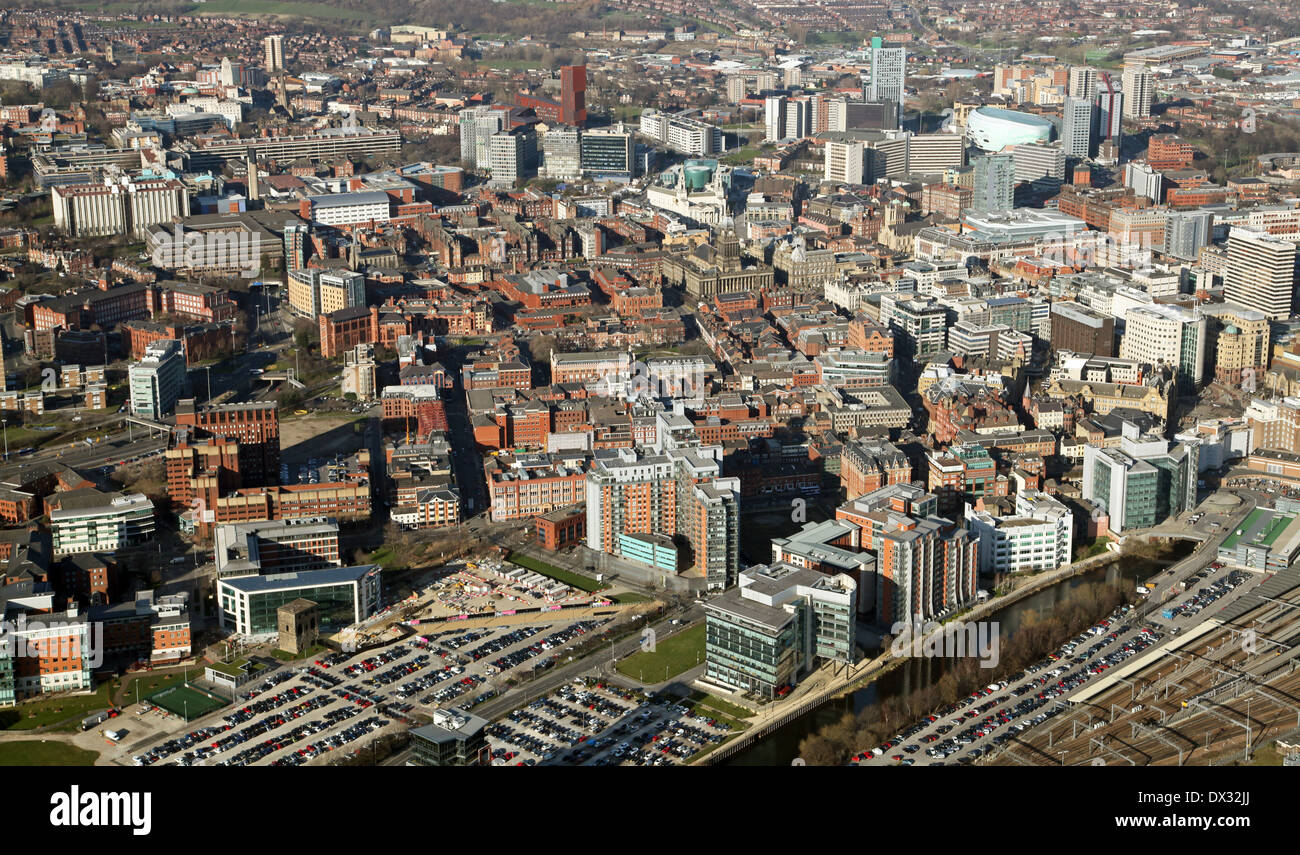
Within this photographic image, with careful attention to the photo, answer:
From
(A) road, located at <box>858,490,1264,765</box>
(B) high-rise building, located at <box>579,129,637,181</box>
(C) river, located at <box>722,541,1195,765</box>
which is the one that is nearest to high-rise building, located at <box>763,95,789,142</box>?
(B) high-rise building, located at <box>579,129,637,181</box>

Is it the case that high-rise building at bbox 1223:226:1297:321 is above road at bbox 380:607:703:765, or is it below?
above

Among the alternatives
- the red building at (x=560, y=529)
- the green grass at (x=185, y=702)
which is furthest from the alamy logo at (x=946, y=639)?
the green grass at (x=185, y=702)

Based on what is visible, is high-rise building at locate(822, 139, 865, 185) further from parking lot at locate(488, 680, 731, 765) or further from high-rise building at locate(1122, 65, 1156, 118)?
parking lot at locate(488, 680, 731, 765)

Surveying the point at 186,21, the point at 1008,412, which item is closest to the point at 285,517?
the point at 1008,412

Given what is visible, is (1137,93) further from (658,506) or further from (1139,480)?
(658,506)

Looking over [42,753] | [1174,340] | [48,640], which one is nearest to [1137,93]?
[1174,340]

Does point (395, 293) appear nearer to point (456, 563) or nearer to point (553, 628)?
point (456, 563)
